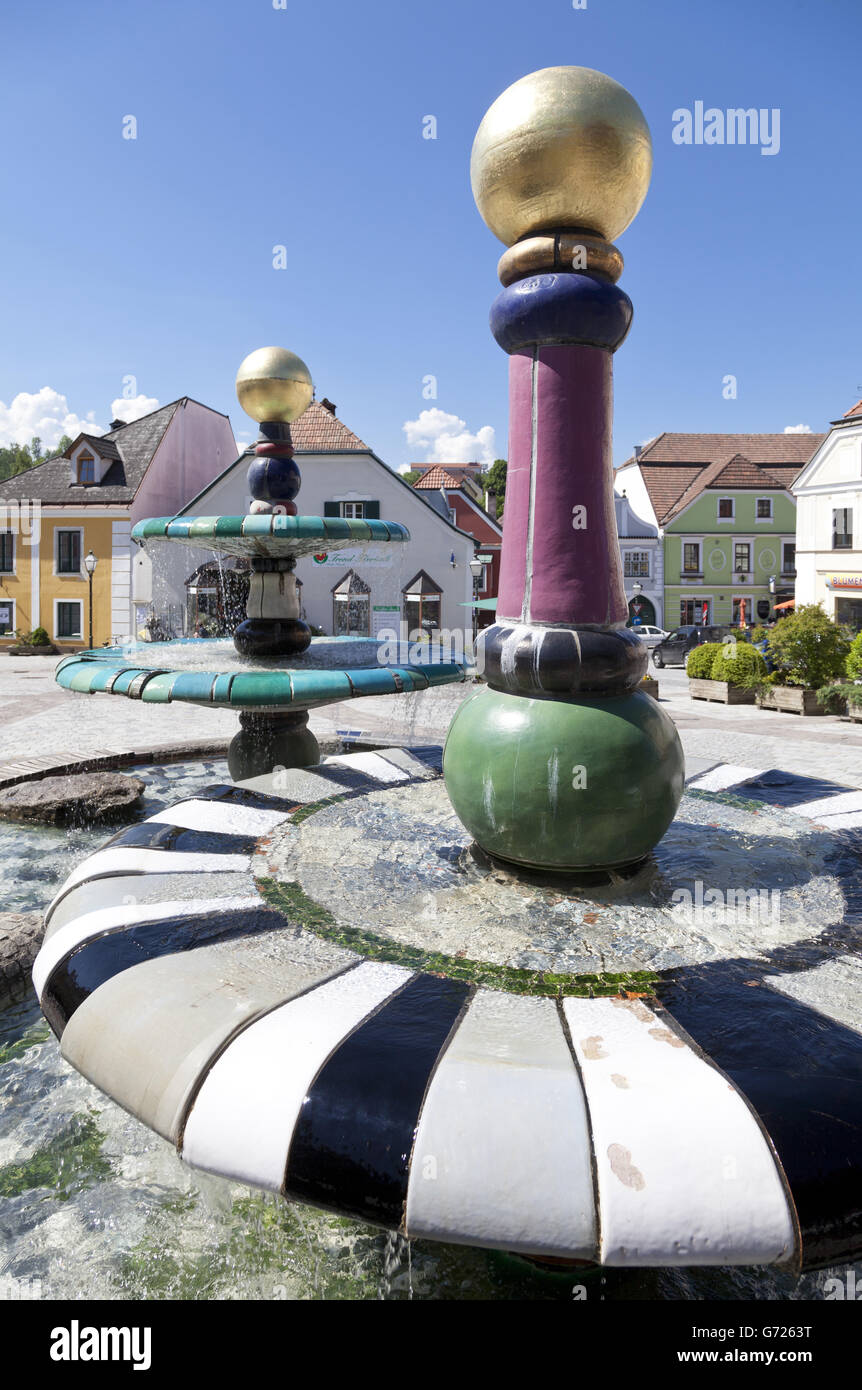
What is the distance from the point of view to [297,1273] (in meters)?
2.94

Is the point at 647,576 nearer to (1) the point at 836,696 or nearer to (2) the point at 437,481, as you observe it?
(2) the point at 437,481

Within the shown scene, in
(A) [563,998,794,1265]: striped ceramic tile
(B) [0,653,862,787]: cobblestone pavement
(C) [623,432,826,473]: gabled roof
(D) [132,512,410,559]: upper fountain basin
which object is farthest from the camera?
(C) [623,432,826,473]: gabled roof

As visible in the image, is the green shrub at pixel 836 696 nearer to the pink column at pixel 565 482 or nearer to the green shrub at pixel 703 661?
the green shrub at pixel 703 661

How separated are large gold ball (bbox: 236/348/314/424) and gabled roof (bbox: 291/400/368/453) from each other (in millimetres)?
22865

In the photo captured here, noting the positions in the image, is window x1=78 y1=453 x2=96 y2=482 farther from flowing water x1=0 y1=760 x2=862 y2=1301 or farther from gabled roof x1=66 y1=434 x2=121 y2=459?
flowing water x1=0 y1=760 x2=862 y2=1301

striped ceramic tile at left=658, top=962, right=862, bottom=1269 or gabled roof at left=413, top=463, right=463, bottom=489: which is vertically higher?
gabled roof at left=413, top=463, right=463, bottom=489

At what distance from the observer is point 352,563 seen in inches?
1166

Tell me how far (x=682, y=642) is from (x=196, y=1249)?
3138cm

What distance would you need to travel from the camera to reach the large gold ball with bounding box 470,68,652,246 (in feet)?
11.0

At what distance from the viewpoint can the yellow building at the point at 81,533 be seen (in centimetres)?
3222

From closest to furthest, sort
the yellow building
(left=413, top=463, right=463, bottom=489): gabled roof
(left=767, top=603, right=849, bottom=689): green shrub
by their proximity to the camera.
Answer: (left=767, top=603, right=849, bottom=689): green shrub, the yellow building, (left=413, top=463, right=463, bottom=489): gabled roof

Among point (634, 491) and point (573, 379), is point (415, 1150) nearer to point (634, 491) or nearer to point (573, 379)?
point (573, 379)

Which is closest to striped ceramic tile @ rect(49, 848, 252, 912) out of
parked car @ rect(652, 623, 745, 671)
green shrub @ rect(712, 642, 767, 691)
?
green shrub @ rect(712, 642, 767, 691)
